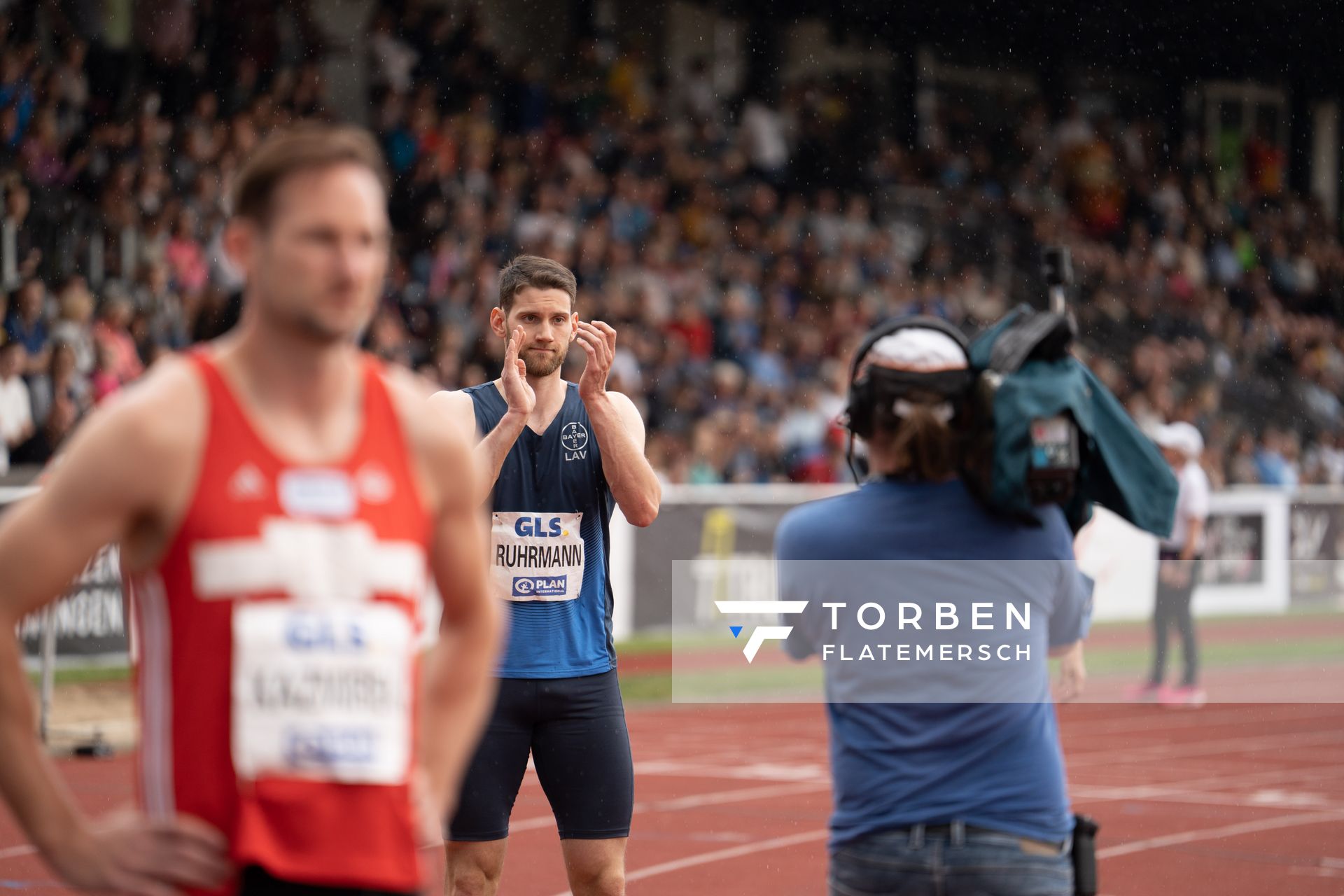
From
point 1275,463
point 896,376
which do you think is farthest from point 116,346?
point 1275,463

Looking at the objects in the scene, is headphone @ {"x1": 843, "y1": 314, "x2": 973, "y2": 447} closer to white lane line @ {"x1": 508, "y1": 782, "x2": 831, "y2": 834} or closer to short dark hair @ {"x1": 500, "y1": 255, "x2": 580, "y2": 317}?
short dark hair @ {"x1": 500, "y1": 255, "x2": 580, "y2": 317}

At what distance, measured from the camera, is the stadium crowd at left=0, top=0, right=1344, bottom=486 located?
51.2 feet

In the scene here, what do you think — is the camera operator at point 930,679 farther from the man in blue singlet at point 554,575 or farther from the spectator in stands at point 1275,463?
the spectator in stands at point 1275,463

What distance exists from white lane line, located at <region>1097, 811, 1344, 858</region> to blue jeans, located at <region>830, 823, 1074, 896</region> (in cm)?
573

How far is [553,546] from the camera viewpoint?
5.61 metres

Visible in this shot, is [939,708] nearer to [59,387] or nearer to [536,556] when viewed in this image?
[536,556]

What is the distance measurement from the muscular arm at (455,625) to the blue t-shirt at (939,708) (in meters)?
0.80

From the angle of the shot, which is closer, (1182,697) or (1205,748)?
(1205,748)

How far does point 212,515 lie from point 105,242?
1390 centimetres

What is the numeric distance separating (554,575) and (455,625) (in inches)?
105

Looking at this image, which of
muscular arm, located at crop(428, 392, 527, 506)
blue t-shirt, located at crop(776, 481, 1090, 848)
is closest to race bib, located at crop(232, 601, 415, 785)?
blue t-shirt, located at crop(776, 481, 1090, 848)

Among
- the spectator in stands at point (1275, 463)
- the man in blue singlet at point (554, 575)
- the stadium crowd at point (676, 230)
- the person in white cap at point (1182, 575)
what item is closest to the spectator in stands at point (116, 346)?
the stadium crowd at point (676, 230)

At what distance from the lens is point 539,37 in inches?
977

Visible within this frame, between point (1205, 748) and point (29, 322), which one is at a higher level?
point (29, 322)
